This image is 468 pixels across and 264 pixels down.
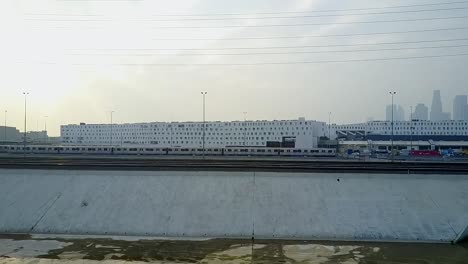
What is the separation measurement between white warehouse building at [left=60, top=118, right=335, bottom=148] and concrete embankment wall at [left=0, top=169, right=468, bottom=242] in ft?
250

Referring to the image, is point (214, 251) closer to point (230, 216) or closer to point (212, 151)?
point (230, 216)

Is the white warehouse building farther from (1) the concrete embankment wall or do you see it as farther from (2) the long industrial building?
(1) the concrete embankment wall

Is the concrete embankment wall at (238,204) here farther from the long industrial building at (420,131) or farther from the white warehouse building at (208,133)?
the long industrial building at (420,131)

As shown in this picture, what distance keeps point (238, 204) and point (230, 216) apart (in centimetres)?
120

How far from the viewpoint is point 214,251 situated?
19609 millimetres

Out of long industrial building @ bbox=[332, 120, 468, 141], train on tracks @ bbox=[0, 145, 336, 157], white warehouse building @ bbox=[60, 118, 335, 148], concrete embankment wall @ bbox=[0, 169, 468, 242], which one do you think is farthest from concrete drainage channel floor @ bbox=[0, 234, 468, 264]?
long industrial building @ bbox=[332, 120, 468, 141]

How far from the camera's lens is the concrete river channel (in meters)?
19.4

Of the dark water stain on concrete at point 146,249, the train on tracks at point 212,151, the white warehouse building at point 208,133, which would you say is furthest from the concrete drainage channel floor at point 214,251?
the white warehouse building at point 208,133

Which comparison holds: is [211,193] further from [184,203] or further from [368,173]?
[368,173]

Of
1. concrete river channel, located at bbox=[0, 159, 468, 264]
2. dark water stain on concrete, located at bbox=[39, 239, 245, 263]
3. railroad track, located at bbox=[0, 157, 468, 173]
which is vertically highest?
railroad track, located at bbox=[0, 157, 468, 173]

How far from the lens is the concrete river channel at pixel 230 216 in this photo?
19.4 metres

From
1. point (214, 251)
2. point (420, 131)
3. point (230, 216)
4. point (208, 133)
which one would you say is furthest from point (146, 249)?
point (420, 131)

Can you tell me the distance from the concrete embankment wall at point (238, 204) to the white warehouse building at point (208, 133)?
76.3m

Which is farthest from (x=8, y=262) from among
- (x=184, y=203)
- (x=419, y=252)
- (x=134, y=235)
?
(x=419, y=252)
